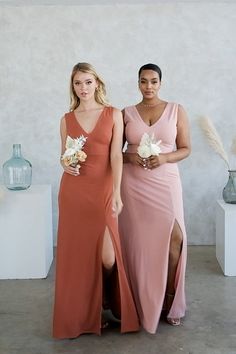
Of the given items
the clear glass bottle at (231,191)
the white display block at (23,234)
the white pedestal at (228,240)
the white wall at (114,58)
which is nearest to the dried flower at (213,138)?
the clear glass bottle at (231,191)

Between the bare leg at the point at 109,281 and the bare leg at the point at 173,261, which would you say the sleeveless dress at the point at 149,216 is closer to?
the bare leg at the point at 173,261

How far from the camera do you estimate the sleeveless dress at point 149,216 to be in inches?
125

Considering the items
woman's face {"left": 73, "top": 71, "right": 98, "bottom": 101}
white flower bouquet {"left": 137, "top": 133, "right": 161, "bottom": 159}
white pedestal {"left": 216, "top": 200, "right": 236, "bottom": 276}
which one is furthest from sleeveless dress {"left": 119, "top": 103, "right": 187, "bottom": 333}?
white pedestal {"left": 216, "top": 200, "right": 236, "bottom": 276}

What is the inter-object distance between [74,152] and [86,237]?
0.53 metres

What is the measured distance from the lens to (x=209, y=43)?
17.1 feet

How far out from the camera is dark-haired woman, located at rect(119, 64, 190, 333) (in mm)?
3184

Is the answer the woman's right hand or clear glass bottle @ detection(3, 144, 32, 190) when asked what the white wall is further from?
the woman's right hand

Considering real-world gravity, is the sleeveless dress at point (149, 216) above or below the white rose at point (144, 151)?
below

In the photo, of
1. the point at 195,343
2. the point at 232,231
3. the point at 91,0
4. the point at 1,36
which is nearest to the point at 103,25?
the point at 91,0

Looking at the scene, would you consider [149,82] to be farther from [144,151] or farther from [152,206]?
[152,206]

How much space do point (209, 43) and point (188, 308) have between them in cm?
288

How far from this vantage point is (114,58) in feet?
17.1

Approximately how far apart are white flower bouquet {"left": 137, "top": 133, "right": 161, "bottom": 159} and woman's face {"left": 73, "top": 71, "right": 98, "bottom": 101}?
43 centimetres

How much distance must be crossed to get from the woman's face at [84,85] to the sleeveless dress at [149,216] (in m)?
0.37
